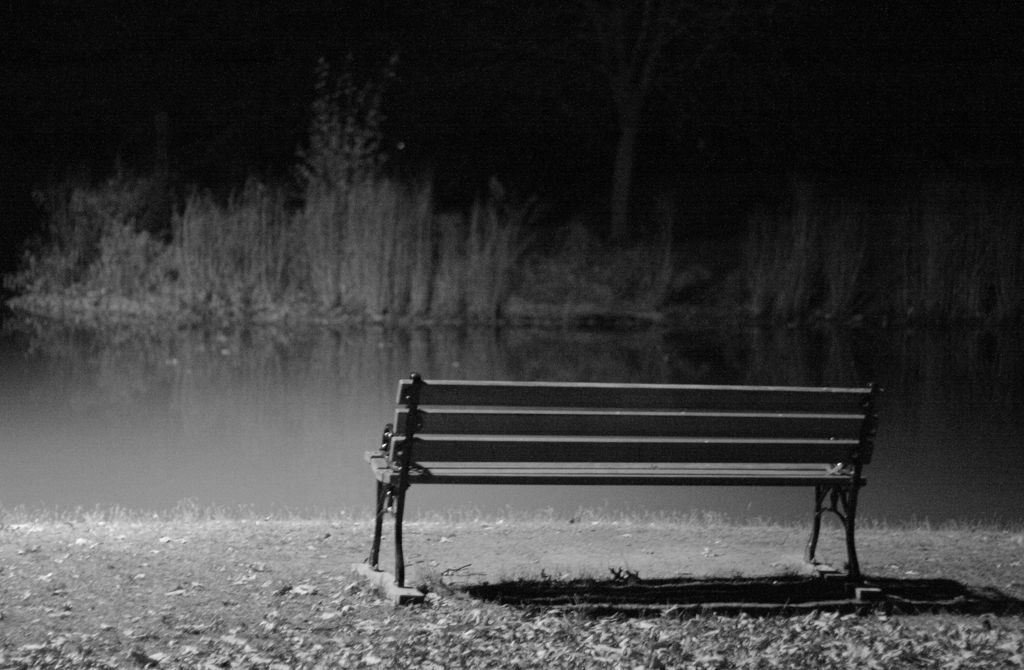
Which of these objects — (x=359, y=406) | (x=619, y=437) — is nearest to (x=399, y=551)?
(x=619, y=437)

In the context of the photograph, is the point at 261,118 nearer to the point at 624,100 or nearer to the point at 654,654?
the point at 624,100

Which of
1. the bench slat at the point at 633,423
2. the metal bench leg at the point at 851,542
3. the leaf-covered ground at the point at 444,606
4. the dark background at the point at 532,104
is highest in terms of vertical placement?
the dark background at the point at 532,104

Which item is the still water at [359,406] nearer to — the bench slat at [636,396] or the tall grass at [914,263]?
the tall grass at [914,263]

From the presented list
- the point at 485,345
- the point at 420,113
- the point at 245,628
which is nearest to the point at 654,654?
the point at 245,628

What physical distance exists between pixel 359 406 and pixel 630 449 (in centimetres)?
784

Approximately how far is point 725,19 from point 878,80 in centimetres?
581

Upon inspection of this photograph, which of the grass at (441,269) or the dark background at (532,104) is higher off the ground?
the dark background at (532,104)

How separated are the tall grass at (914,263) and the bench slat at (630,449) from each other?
15261mm

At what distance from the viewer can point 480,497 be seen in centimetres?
907

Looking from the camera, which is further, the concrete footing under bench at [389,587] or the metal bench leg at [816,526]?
the metal bench leg at [816,526]

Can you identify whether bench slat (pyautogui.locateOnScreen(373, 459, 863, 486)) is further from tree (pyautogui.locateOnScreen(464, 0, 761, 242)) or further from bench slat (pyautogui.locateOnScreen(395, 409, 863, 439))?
tree (pyautogui.locateOnScreen(464, 0, 761, 242))

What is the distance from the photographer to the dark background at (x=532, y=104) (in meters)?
26.8

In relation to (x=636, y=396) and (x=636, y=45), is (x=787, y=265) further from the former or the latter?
(x=636, y=396)

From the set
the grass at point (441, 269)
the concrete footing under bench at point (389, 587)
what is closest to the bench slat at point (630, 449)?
the concrete footing under bench at point (389, 587)
